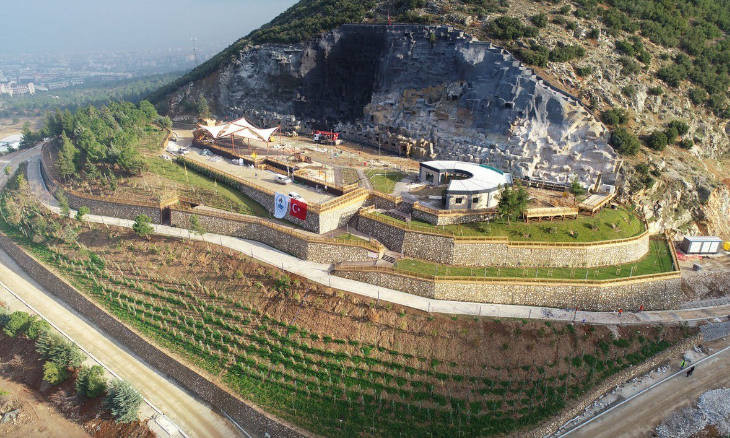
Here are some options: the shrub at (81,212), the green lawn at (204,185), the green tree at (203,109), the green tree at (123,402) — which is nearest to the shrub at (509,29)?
the green lawn at (204,185)

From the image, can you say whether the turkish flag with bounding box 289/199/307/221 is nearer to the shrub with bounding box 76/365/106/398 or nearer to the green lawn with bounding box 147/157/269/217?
the green lawn with bounding box 147/157/269/217

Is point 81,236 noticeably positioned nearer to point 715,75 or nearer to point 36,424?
point 36,424

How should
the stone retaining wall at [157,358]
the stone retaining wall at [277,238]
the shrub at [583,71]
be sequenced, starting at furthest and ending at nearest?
the shrub at [583,71]
the stone retaining wall at [277,238]
the stone retaining wall at [157,358]

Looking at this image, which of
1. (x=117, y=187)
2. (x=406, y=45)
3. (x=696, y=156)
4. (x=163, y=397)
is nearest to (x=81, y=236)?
(x=117, y=187)

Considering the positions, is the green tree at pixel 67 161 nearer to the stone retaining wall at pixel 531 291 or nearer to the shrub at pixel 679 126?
the stone retaining wall at pixel 531 291

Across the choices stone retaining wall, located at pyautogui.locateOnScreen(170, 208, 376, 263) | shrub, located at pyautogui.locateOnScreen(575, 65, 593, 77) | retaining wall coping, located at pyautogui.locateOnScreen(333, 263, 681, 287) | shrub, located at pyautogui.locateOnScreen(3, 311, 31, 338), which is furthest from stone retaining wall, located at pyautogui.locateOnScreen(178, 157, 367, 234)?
shrub, located at pyautogui.locateOnScreen(575, 65, 593, 77)

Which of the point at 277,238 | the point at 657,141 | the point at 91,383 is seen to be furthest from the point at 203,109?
the point at 657,141
